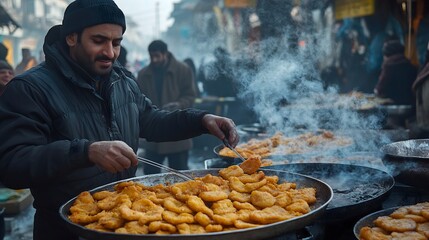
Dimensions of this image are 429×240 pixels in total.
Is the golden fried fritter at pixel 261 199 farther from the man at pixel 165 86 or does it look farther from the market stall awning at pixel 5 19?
the market stall awning at pixel 5 19

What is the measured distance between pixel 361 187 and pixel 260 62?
616 cm

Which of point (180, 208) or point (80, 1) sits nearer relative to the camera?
point (180, 208)

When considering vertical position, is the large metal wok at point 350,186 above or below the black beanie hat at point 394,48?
below

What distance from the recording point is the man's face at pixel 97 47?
2.59 meters

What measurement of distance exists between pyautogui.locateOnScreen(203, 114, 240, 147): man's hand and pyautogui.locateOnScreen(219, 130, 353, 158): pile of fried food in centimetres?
115

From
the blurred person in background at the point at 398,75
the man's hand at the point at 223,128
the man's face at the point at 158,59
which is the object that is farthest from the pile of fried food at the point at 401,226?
the blurred person in background at the point at 398,75

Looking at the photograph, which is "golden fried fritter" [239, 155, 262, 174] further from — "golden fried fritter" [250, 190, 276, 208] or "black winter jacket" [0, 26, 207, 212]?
"black winter jacket" [0, 26, 207, 212]

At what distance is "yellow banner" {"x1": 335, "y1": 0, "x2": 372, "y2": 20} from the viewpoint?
834 cm

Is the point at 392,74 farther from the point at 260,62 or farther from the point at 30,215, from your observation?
the point at 30,215

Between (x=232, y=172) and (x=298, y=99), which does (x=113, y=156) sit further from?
(x=298, y=99)

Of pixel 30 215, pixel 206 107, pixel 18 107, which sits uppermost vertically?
pixel 18 107

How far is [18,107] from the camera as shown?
230cm

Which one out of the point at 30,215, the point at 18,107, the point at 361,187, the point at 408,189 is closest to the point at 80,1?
the point at 18,107

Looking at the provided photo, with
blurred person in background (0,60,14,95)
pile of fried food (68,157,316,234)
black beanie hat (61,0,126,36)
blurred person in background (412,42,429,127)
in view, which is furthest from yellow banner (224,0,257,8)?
pile of fried food (68,157,316,234)
